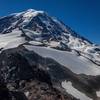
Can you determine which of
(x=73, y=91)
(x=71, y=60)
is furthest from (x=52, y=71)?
(x=71, y=60)

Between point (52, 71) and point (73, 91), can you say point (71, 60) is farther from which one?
point (73, 91)

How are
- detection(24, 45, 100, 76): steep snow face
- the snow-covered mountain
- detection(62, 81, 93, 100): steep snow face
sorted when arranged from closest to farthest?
1. detection(62, 81, 93, 100): steep snow face
2. the snow-covered mountain
3. detection(24, 45, 100, 76): steep snow face

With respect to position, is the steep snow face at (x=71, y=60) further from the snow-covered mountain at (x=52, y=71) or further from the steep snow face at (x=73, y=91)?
the steep snow face at (x=73, y=91)

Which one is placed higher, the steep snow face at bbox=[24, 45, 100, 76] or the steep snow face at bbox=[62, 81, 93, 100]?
the steep snow face at bbox=[24, 45, 100, 76]

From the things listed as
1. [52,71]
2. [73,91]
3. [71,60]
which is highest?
[71,60]

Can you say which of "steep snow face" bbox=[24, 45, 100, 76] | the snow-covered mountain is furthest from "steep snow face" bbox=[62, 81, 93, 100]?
"steep snow face" bbox=[24, 45, 100, 76]

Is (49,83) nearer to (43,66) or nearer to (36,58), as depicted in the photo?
(43,66)

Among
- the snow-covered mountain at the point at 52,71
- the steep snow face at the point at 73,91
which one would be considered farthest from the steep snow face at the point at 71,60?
the steep snow face at the point at 73,91

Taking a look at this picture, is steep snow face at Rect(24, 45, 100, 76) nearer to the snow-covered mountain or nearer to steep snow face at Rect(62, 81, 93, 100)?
the snow-covered mountain

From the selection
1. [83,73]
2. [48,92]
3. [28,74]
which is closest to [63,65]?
[83,73]
